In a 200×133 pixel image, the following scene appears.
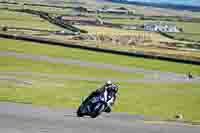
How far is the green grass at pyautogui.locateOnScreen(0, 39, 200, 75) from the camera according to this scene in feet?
185

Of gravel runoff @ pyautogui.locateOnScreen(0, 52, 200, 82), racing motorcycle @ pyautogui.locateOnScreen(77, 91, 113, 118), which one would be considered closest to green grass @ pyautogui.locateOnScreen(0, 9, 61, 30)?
gravel runoff @ pyautogui.locateOnScreen(0, 52, 200, 82)

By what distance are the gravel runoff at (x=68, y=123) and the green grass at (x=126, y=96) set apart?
3.69 metres

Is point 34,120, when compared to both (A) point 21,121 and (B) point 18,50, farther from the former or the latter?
(B) point 18,50

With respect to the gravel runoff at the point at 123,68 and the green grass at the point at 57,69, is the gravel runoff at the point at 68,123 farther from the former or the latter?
the gravel runoff at the point at 123,68

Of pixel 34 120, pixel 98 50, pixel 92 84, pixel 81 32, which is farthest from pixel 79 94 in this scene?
pixel 81 32

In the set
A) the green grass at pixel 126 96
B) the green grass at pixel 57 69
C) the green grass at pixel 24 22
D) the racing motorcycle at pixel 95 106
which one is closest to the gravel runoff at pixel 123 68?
the green grass at pixel 57 69

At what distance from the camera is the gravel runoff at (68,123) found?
695 inches

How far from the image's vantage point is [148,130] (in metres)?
18.6

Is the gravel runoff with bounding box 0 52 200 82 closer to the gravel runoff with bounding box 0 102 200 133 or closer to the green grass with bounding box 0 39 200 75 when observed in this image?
the green grass with bounding box 0 39 200 75

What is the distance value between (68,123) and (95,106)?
7.26ft

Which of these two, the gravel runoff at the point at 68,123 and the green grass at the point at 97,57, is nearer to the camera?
the gravel runoff at the point at 68,123

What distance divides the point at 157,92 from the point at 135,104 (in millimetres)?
7964

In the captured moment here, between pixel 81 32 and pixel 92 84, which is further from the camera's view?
pixel 81 32

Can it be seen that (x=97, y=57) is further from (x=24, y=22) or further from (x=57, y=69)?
(x=24, y=22)
